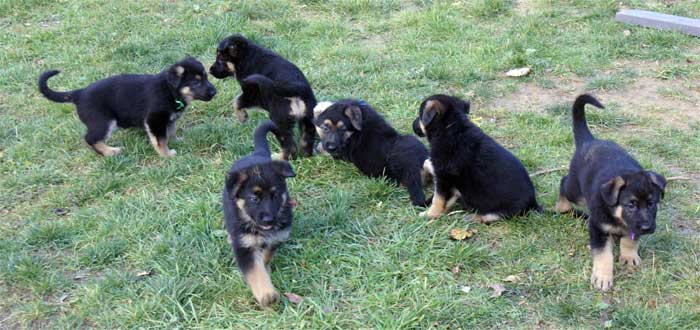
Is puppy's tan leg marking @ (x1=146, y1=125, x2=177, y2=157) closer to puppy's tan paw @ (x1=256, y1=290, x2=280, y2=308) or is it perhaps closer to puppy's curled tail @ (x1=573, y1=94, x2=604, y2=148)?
puppy's tan paw @ (x1=256, y1=290, x2=280, y2=308)

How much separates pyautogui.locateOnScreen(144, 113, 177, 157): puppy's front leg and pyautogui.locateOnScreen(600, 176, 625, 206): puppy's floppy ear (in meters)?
3.99

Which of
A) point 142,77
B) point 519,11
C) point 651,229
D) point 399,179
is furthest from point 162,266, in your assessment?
point 519,11

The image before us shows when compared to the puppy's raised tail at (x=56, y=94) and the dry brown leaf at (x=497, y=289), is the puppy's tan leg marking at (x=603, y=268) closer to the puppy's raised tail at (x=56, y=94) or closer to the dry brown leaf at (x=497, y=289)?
the dry brown leaf at (x=497, y=289)

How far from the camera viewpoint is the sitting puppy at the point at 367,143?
5.63 meters

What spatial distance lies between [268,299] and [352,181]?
1854mm

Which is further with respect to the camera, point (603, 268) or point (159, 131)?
point (159, 131)

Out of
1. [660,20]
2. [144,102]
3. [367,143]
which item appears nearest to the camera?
[367,143]

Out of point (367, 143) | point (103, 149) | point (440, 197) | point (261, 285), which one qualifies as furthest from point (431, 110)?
point (103, 149)

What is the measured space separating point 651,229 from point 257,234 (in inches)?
96.6

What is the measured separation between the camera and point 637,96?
23.5 ft

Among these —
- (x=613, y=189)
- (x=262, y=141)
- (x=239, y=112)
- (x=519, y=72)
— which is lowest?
(x=239, y=112)

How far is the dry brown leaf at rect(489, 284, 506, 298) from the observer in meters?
4.37

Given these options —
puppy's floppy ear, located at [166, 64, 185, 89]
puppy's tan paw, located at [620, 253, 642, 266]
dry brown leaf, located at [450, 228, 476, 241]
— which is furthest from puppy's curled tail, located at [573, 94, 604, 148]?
puppy's floppy ear, located at [166, 64, 185, 89]

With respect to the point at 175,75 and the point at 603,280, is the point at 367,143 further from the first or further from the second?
the point at 603,280
